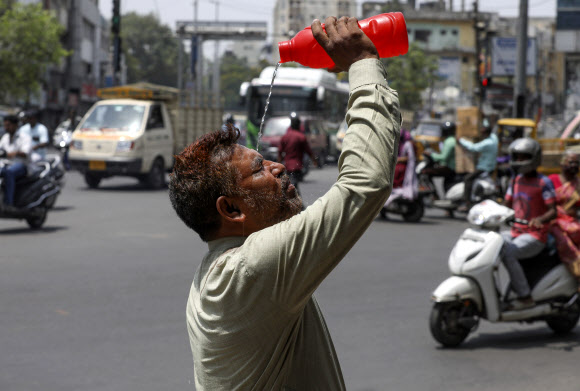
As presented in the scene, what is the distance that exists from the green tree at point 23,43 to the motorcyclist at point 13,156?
2694 cm

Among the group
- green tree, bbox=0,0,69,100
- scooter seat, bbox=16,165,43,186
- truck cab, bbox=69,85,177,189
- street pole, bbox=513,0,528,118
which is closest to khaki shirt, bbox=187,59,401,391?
scooter seat, bbox=16,165,43,186

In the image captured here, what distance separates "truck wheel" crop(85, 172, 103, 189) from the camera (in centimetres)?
1980

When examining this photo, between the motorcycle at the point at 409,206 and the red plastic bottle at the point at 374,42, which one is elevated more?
the red plastic bottle at the point at 374,42

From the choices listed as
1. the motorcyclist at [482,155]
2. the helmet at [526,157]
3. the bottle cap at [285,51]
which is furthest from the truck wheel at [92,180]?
the bottle cap at [285,51]

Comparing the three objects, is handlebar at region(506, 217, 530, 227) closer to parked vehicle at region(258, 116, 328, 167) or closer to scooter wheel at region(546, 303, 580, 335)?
scooter wheel at region(546, 303, 580, 335)

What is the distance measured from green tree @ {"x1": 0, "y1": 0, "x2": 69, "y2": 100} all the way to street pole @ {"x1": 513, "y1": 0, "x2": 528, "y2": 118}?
22680 mm

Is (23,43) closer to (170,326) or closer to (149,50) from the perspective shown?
(170,326)

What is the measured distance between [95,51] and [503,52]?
33.9m

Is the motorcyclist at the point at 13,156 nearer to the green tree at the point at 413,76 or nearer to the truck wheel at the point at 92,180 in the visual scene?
the truck wheel at the point at 92,180

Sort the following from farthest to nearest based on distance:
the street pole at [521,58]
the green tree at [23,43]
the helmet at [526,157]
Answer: the green tree at [23,43]
the street pole at [521,58]
the helmet at [526,157]

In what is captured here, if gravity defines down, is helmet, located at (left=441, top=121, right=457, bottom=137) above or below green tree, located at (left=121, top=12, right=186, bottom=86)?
below

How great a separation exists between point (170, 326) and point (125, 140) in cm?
1310

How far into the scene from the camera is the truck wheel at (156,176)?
65.5 ft

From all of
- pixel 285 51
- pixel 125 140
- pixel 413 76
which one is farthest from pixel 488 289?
pixel 413 76
